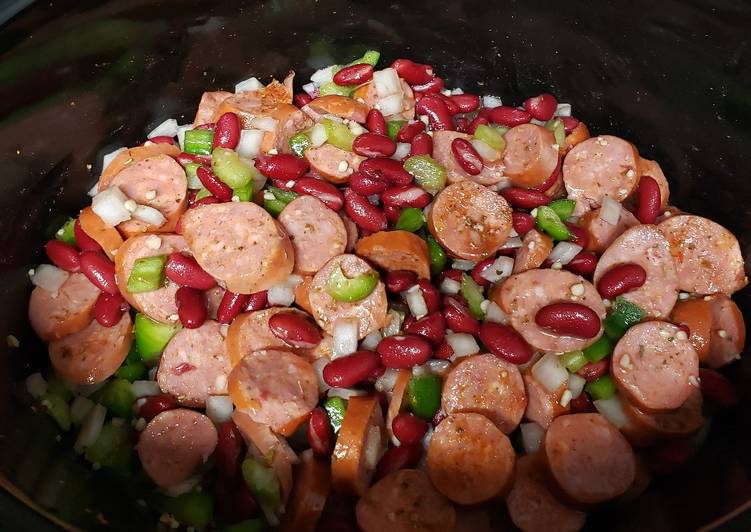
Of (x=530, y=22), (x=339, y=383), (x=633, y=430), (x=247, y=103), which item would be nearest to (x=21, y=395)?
(x=339, y=383)

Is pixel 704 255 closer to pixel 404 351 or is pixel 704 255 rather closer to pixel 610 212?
pixel 610 212

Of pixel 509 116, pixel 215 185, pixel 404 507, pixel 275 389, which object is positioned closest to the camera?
pixel 404 507

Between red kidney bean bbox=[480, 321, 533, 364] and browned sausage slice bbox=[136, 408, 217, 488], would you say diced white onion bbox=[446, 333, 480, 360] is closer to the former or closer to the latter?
red kidney bean bbox=[480, 321, 533, 364]

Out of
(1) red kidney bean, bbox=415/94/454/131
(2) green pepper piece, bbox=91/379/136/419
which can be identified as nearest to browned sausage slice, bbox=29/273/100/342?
(2) green pepper piece, bbox=91/379/136/419

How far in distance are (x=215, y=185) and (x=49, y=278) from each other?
66cm

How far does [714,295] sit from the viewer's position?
2.22m

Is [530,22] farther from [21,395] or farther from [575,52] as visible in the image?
[21,395]

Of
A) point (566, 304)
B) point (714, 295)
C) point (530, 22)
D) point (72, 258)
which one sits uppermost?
point (530, 22)

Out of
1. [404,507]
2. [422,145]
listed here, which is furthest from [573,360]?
[422,145]

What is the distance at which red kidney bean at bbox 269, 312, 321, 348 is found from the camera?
1993 millimetres

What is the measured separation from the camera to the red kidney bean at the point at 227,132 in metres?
2.38

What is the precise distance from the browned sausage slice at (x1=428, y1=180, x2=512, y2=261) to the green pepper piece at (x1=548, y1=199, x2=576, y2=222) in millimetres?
210

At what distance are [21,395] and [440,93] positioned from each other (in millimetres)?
1987

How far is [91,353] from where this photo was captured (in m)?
2.09
